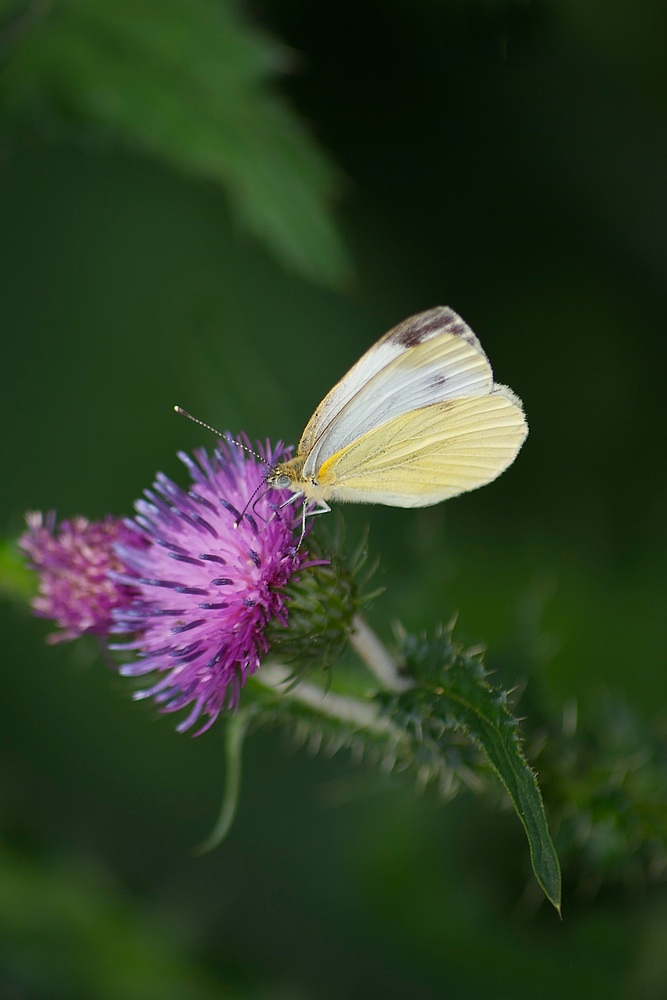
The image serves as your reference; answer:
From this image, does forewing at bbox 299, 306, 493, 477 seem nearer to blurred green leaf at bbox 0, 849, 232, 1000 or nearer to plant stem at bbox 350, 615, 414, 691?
plant stem at bbox 350, 615, 414, 691

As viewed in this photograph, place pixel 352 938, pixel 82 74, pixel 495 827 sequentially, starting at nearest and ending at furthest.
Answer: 1. pixel 82 74
2. pixel 495 827
3. pixel 352 938

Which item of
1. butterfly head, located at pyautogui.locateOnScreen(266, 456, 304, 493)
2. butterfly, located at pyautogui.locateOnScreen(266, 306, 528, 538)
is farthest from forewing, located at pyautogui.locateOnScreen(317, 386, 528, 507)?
butterfly head, located at pyautogui.locateOnScreen(266, 456, 304, 493)

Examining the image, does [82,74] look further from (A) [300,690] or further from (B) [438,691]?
(B) [438,691]

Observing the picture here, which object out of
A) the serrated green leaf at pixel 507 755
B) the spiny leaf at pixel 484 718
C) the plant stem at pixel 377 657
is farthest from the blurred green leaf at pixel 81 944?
the serrated green leaf at pixel 507 755

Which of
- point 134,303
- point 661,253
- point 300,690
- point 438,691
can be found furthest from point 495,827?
point 134,303

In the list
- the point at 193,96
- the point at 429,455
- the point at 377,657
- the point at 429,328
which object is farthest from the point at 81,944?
the point at 193,96

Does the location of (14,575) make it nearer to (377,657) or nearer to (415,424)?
(377,657)
